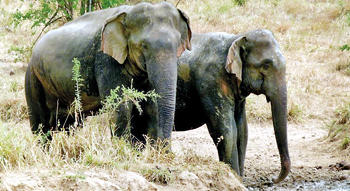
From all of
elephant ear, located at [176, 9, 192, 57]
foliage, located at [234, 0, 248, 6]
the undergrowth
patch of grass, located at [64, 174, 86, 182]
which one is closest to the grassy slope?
the undergrowth

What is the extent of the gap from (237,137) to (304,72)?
8062mm

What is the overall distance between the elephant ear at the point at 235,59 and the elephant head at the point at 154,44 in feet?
1.94

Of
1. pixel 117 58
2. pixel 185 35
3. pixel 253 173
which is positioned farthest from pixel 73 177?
pixel 253 173

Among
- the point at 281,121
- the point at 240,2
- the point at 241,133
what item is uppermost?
the point at 281,121

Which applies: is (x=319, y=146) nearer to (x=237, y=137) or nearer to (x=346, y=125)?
(x=346, y=125)

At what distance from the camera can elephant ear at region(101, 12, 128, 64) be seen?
8.84 m

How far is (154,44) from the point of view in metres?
8.38

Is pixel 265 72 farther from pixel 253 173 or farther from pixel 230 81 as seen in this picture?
pixel 253 173

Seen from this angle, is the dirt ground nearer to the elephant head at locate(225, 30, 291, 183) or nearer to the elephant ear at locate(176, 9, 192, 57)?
the elephant head at locate(225, 30, 291, 183)

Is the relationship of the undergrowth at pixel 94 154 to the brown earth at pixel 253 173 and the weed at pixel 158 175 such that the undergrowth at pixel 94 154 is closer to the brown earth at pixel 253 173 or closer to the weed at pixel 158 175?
the weed at pixel 158 175

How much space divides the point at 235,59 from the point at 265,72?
1.49 ft

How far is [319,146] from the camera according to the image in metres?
12.6

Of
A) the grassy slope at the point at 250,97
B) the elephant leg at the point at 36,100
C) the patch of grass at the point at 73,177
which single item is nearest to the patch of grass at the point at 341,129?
the grassy slope at the point at 250,97

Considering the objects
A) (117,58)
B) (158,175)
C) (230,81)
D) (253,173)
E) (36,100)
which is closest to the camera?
(158,175)
